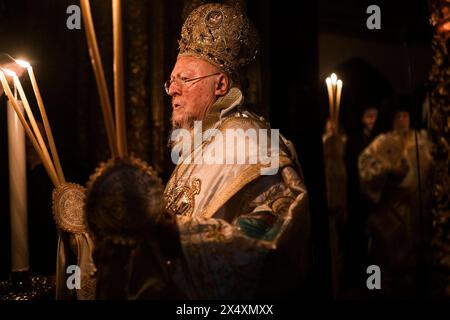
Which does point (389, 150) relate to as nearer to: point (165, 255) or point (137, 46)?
point (137, 46)

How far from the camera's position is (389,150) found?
138 inches

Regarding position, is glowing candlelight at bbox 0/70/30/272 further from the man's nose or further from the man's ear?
the man's ear

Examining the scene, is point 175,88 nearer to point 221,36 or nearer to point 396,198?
point 221,36

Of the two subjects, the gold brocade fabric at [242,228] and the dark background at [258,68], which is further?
the dark background at [258,68]

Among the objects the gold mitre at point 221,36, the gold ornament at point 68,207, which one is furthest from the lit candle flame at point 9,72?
the gold mitre at point 221,36

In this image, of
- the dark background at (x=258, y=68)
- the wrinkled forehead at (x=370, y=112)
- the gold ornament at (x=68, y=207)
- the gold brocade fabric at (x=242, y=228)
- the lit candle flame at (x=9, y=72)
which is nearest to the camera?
the gold brocade fabric at (x=242, y=228)

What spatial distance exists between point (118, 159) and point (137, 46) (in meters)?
2.18

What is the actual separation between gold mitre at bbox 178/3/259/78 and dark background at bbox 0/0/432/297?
529mm

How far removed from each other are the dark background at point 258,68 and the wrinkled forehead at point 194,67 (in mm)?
629

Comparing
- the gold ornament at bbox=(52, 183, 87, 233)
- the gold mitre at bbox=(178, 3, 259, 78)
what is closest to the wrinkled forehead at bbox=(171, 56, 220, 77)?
the gold mitre at bbox=(178, 3, 259, 78)

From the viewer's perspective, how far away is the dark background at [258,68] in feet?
9.76

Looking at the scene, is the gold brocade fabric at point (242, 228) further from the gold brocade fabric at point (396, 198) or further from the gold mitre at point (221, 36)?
the gold brocade fabric at point (396, 198)

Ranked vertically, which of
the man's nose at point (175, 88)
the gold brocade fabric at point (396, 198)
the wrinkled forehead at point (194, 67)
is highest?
the wrinkled forehead at point (194, 67)
